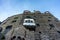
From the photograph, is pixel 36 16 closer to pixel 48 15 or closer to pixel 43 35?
pixel 48 15

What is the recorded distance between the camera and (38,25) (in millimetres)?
53875

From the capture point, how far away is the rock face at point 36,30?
4206 cm

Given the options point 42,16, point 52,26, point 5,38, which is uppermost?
point 42,16

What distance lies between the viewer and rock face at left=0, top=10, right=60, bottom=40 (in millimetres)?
42062

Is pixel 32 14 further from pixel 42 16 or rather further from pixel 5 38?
pixel 5 38

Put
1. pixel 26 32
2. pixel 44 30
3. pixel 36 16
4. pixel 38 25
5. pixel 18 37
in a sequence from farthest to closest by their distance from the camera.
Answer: pixel 36 16
pixel 38 25
pixel 44 30
pixel 26 32
pixel 18 37

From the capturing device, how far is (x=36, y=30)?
164 feet

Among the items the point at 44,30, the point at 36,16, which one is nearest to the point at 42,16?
the point at 36,16

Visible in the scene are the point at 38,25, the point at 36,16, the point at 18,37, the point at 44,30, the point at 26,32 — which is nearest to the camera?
the point at 18,37

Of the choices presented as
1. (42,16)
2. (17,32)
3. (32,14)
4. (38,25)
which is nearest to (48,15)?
(42,16)

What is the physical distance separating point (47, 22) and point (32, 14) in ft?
30.5

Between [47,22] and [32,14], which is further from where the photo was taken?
[32,14]

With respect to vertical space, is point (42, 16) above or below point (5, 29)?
above

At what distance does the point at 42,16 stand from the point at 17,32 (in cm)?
2322
